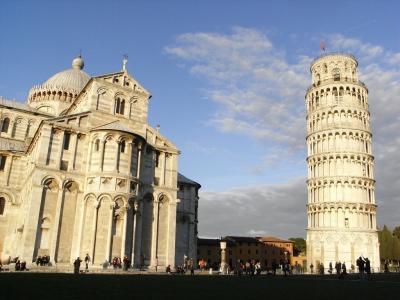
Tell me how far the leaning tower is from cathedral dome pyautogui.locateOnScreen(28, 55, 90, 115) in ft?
118

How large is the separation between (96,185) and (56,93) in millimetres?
23932

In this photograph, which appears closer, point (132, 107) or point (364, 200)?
point (132, 107)

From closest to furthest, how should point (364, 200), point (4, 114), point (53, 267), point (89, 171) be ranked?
point (53, 267)
point (89, 171)
point (4, 114)
point (364, 200)

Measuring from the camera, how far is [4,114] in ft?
147

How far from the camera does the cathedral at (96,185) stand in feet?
96.3

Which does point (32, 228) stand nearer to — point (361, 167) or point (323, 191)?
point (323, 191)

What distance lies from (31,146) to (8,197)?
5.25 meters

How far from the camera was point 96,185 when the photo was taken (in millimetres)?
30453

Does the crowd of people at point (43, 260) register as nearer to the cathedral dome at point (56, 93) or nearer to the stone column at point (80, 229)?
the stone column at point (80, 229)

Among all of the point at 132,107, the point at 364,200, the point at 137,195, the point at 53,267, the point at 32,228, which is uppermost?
the point at 132,107

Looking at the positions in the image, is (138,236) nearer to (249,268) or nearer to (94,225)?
(94,225)

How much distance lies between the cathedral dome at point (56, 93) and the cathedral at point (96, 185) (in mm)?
10155

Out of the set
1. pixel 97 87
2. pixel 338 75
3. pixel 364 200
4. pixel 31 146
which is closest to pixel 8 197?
pixel 31 146
